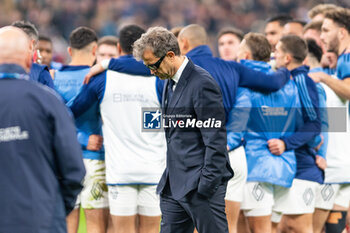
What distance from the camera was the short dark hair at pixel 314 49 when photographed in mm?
6816

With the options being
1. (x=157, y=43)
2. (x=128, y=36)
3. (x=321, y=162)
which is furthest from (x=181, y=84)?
(x=321, y=162)

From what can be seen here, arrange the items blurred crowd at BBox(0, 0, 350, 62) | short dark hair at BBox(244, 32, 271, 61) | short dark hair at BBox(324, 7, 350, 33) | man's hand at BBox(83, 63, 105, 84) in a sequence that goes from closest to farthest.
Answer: man's hand at BBox(83, 63, 105, 84) → short dark hair at BBox(244, 32, 271, 61) → short dark hair at BBox(324, 7, 350, 33) → blurred crowd at BBox(0, 0, 350, 62)

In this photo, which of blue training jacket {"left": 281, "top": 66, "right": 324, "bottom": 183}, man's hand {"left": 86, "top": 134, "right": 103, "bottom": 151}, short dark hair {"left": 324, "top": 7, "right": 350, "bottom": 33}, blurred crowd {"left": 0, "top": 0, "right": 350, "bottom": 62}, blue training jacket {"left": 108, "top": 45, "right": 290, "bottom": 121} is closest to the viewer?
blue training jacket {"left": 108, "top": 45, "right": 290, "bottom": 121}

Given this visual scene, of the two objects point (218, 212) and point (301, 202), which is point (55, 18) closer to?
point (301, 202)

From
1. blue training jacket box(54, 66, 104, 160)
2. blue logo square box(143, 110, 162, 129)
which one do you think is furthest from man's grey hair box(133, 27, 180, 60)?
blue training jacket box(54, 66, 104, 160)

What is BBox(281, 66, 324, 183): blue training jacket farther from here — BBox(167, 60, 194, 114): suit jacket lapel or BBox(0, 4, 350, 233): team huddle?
BBox(167, 60, 194, 114): suit jacket lapel

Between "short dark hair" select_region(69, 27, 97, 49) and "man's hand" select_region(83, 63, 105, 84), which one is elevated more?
"short dark hair" select_region(69, 27, 97, 49)

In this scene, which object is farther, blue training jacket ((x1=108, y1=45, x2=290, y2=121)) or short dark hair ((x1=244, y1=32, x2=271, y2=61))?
short dark hair ((x1=244, y1=32, x2=271, y2=61))

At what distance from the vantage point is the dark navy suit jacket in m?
4.27

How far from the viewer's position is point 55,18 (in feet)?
51.4

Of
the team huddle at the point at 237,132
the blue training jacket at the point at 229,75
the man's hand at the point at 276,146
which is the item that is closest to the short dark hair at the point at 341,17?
the team huddle at the point at 237,132

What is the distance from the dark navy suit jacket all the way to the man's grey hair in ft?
0.71

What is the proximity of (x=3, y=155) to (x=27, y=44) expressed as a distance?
0.71 m

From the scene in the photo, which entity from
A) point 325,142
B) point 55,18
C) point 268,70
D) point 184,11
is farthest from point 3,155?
point 184,11
